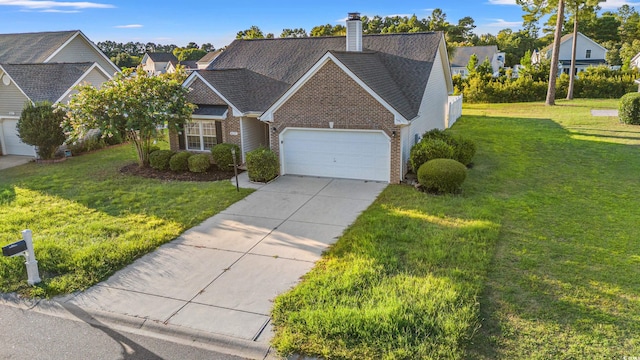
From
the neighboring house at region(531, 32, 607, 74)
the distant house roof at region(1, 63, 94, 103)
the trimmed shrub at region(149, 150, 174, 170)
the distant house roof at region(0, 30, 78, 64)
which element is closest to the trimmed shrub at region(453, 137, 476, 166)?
the trimmed shrub at region(149, 150, 174, 170)

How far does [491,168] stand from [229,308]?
41.8 feet

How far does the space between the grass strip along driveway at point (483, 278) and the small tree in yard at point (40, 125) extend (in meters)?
15.1

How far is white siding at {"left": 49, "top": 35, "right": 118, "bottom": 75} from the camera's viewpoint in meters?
27.9

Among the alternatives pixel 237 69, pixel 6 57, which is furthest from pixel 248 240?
pixel 6 57

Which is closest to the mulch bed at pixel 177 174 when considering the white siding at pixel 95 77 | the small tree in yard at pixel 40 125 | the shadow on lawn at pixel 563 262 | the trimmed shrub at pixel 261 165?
the trimmed shrub at pixel 261 165

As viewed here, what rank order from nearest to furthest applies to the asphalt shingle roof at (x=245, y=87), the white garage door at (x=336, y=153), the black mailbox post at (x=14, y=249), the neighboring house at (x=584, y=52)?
the black mailbox post at (x=14, y=249), the white garage door at (x=336, y=153), the asphalt shingle roof at (x=245, y=87), the neighboring house at (x=584, y=52)

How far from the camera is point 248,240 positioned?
1071 centimetres

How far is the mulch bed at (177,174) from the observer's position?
16797 millimetres

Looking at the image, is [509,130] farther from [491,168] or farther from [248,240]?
[248,240]

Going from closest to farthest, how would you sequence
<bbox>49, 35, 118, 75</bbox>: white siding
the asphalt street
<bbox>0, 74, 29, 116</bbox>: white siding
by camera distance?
1. the asphalt street
2. <bbox>0, 74, 29, 116</bbox>: white siding
3. <bbox>49, 35, 118, 75</bbox>: white siding

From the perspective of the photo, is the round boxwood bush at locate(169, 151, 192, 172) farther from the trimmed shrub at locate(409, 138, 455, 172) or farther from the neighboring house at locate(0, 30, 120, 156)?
the trimmed shrub at locate(409, 138, 455, 172)

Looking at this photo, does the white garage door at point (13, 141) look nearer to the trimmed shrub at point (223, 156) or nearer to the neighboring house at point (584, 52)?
the trimmed shrub at point (223, 156)

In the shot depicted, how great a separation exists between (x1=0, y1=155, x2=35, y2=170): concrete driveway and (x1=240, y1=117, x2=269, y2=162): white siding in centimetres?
1064

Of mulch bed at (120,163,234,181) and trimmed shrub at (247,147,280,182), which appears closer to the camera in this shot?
trimmed shrub at (247,147,280,182)
